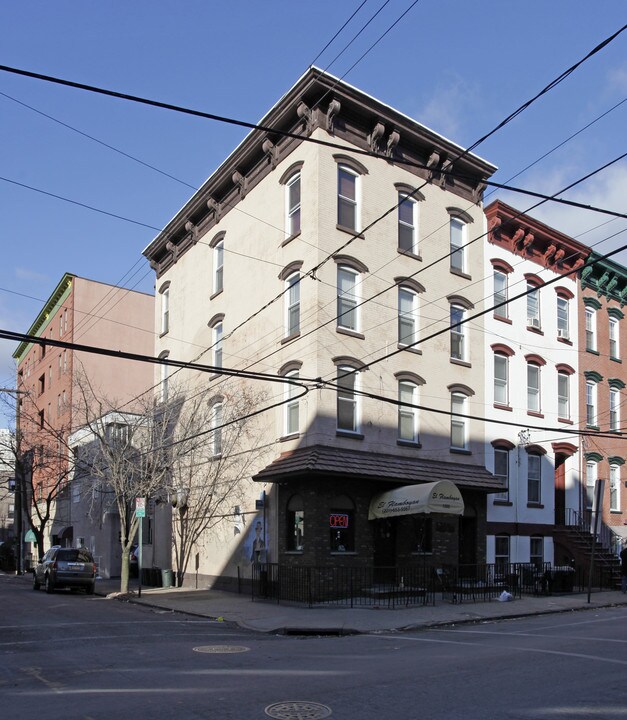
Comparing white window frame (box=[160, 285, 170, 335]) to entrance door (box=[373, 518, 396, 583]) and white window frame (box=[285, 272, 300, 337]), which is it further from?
entrance door (box=[373, 518, 396, 583])

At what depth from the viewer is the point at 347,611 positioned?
19.7m

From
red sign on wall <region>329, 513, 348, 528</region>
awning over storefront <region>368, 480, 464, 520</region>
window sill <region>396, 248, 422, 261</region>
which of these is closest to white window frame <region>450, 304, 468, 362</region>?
window sill <region>396, 248, 422, 261</region>

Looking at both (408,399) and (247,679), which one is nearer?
(247,679)

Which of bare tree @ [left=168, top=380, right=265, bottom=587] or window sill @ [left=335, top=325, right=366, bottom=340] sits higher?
window sill @ [left=335, top=325, right=366, bottom=340]

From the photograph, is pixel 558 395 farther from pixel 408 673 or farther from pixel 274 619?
pixel 408 673

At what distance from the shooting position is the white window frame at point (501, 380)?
28.6 metres

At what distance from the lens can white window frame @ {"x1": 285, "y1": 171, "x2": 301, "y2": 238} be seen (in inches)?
978

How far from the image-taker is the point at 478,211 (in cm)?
2864

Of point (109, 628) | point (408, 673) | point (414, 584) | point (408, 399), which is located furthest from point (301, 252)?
point (408, 673)

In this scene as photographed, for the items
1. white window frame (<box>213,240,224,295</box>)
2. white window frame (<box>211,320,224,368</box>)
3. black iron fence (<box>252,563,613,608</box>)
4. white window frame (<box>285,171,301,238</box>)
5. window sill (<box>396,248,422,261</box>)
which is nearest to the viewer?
black iron fence (<box>252,563,613,608</box>)

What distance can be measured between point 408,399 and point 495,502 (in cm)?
545

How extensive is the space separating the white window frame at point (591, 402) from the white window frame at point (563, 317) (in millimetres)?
2467

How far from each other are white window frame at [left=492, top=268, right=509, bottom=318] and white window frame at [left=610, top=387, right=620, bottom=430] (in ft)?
26.2

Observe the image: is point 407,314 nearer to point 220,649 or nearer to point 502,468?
point 502,468
